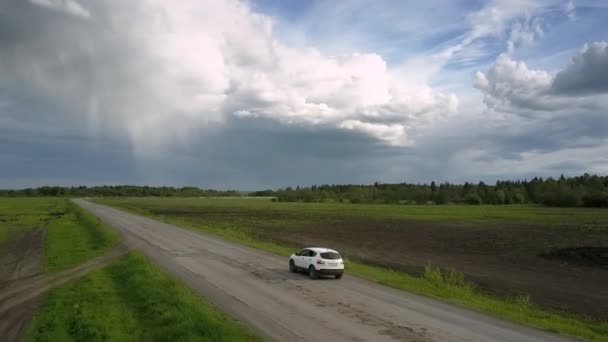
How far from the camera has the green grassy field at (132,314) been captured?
14586 millimetres

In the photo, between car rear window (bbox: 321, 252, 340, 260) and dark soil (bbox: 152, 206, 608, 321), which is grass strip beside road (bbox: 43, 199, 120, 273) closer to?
car rear window (bbox: 321, 252, 340, 260)

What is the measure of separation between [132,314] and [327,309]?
7.05 meters

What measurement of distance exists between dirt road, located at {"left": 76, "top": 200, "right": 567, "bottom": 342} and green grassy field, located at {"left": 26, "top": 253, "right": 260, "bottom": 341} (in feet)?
4.14

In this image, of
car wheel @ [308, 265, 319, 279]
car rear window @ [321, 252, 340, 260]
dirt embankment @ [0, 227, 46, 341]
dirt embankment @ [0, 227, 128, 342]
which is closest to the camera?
dirt embankment @ [0, 227, 46, 341]

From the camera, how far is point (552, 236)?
2350 inches

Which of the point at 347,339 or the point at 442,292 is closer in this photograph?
the point at 347,339

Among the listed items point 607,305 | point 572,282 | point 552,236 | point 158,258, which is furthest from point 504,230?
point 158,258

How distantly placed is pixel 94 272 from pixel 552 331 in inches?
893

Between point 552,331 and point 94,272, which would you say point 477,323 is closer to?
point 552,331

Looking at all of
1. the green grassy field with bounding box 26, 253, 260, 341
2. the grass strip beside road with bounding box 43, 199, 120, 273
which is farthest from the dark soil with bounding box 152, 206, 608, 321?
the grass strip beside road with bounding box 43, 199, 120, 273

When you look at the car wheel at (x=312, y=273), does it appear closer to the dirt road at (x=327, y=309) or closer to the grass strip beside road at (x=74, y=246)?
the dirt road at (x=327, y=309)

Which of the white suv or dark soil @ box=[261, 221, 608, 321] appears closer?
the white suv

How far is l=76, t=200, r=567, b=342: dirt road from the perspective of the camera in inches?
600

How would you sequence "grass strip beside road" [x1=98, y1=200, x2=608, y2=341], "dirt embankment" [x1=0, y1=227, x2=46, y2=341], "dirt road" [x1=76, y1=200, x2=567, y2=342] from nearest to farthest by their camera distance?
"dirt road" [x1=76, y1=200, x2=567, y2=342], "grass strip beside road" [x1=98, y1=200, x2=608, y2=341], "dirt embankment" [x1=0, y1=227, x2=46, y2=341]
